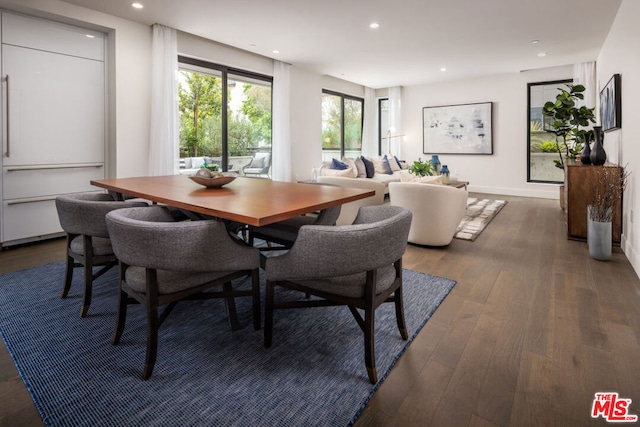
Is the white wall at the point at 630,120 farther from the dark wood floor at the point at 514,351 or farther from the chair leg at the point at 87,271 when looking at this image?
the chair leg at the point at 87,271

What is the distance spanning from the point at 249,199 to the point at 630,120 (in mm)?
3575

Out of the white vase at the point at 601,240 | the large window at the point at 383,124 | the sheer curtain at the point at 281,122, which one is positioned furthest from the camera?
the large window at the point at 383,124

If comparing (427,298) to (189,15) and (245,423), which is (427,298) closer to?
(245,423)

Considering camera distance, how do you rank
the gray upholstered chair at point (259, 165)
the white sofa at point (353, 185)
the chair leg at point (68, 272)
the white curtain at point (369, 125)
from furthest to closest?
1. the white curtain at point (369, 125)
2. the gray upholstered chair at point (259, 165)
3. the white sofa at point (353, 185)
4. the chair leg at point (68, 272)

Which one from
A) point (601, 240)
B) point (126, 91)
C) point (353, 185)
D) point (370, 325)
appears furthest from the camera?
point (126, 91)

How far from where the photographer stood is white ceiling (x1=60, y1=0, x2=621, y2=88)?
387 centimetres

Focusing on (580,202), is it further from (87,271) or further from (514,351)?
(87,271)

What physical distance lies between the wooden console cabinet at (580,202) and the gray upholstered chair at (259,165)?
4.43 metres

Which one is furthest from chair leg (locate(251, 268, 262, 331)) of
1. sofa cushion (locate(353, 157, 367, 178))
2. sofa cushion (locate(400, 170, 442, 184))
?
sofa cushion (locate(353, 157, 367, 178))

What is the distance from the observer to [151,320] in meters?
1.53

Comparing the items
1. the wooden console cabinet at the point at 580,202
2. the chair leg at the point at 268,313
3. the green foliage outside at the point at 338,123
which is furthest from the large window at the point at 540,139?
the chair leg at the point at 268,313

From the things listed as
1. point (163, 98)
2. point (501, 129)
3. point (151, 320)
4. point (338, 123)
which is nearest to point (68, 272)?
point (151, 320)

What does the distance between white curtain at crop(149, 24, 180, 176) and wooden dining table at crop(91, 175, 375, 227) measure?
2054 mm

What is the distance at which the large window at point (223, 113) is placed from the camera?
5082 mm
